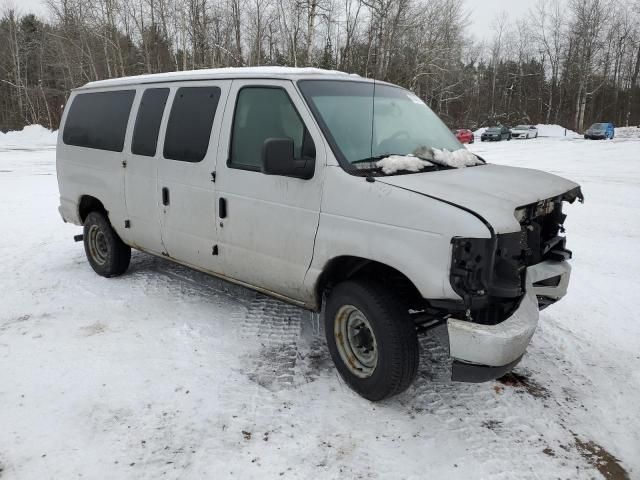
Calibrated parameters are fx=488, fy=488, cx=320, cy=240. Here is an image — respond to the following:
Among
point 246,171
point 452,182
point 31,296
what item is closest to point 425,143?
point 452,182

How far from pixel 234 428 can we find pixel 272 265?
1261 millimetres

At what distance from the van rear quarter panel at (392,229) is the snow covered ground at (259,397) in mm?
937

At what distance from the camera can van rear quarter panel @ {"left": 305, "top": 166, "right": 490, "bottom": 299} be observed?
2762 mm

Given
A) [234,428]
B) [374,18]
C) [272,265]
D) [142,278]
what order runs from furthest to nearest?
[374,18], [142,278], [272,265], [234,428]

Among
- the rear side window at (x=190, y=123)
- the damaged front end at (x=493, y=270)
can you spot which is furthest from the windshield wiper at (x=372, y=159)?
the rear side window at (x=190, y=123)

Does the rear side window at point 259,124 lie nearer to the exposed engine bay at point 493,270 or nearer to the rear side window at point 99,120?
the exposed engine bay at point 493,270

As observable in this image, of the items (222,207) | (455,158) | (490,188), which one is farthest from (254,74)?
A: (490,188)

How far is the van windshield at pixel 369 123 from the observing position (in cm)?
348

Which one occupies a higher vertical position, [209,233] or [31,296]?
[209,233]

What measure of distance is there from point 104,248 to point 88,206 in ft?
1.84

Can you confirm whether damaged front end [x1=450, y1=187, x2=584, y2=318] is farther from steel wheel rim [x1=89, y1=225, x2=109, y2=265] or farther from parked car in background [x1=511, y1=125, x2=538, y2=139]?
parked car in background [x1=511, y1=125, x2=538, y2=139]

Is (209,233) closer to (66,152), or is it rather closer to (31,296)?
(31,296)

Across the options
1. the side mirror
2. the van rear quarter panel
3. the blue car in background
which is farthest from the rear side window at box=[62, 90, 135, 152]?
the blue car in background

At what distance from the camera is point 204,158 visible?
4207 millimetres
